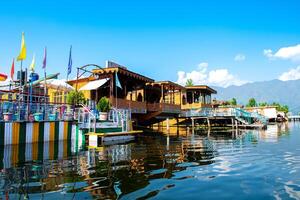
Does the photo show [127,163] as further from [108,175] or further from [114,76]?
[114,76]

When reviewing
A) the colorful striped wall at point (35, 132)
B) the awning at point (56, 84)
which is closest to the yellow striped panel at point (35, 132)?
the colorful striped wall at point (35, 132)

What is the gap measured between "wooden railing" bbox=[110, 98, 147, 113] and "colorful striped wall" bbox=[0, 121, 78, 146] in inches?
231

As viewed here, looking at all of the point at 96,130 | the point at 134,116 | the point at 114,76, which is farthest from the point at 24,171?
the point at 134,116

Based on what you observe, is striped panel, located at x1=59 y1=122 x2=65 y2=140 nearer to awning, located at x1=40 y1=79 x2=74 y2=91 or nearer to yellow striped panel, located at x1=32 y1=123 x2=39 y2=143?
yellow striped panel, located at x1=32 y1=123 x2=39 y2=143

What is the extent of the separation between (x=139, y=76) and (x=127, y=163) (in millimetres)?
18927

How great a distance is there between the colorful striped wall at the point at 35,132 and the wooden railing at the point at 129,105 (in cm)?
586

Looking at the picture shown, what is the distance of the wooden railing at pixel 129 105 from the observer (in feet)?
76.8

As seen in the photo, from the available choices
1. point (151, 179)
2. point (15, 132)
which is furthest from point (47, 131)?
point (151, 179)

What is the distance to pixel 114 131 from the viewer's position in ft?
64.3

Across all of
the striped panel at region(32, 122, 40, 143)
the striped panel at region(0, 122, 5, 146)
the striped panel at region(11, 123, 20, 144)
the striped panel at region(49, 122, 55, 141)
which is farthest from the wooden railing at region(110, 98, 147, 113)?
the striped panel at region(0, 122, 5, 146)

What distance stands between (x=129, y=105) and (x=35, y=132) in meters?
11.0

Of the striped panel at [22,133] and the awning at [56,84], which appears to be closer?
the striped panel at [22,133]

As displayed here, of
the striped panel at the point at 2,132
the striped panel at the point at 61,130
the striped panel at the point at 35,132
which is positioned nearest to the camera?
the striped panel at the point at 2,132

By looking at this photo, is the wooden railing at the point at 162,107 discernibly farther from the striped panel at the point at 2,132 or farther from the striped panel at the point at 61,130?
the striped panel at the point at 2,132
